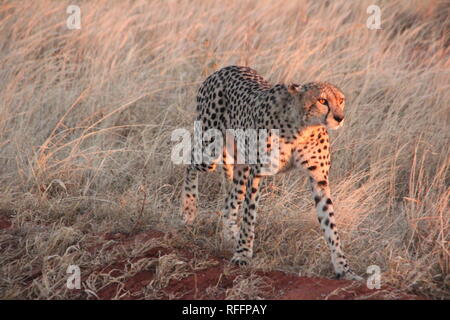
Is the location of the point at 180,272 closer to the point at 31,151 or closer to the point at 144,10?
the point at 31,151

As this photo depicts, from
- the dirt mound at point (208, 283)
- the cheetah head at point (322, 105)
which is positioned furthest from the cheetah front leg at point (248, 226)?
the cheetah head at point (322, 105)

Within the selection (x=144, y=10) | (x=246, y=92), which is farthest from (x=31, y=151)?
(x=144, y=10)

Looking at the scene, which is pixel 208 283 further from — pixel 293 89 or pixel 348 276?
pixel 293 89

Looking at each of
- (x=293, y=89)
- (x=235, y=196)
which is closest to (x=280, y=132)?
(x=293, y=89)

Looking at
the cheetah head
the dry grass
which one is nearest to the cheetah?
the cheetah head

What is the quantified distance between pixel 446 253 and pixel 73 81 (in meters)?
3.51

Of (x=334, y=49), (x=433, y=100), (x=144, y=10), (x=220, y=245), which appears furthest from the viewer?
(x=144, y=10)

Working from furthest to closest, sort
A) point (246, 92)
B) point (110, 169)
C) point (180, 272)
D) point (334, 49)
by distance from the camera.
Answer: point (334, 49) → point (110, 169) → point (246, 92) → point (180, 272)

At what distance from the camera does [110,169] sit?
16.1 ft

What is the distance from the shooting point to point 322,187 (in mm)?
4043

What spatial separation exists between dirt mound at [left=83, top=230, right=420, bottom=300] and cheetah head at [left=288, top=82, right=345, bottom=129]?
830 mm

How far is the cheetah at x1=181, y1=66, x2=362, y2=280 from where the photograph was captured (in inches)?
154

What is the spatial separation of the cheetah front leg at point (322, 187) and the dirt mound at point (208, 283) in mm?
294

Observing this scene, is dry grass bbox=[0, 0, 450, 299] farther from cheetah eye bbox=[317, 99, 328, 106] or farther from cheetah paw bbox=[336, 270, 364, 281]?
cheetah eye bbox=[317, 99, 328, 106]
